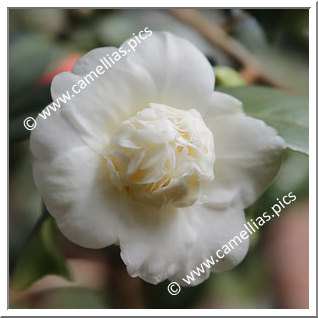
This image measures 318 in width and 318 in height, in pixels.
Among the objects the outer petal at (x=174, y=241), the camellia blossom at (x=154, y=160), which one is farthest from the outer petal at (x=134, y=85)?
the outer petal at (x=174, y=241)

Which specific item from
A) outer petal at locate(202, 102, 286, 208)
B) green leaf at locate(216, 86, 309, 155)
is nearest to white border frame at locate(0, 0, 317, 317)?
green leaf at locate(216, 86, 309, 155)

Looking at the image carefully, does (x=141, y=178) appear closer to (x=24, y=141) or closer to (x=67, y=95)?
(x=67, y=95)

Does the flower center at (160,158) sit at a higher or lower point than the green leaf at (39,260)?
higher

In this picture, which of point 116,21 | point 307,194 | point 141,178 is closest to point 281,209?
point 307,194

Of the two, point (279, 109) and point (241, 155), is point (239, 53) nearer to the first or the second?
point (279, 109)

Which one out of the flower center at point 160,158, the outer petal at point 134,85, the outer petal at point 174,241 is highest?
the outer petal at point 134,85

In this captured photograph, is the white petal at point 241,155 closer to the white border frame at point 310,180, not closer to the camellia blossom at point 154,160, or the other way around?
the camellia blossom at point 154,160
